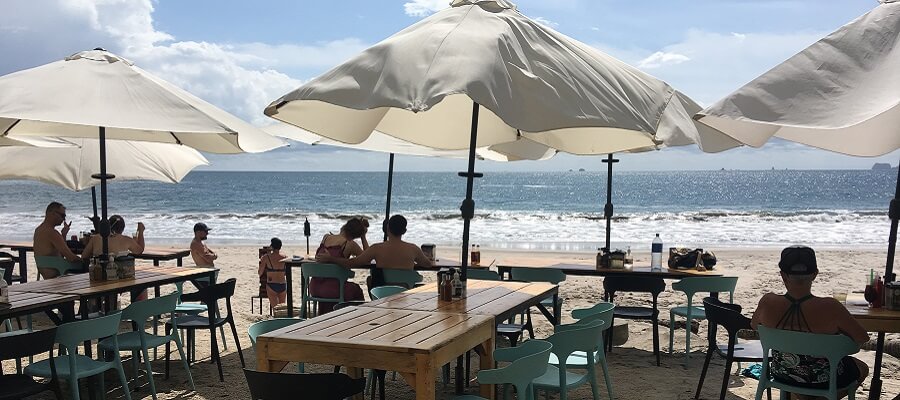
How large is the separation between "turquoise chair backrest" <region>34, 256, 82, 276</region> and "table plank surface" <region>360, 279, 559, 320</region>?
12.2 ft

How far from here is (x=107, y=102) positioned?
4613 millimetres

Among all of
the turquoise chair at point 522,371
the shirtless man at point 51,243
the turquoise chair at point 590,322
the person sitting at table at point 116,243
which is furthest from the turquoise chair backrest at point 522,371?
the shirtless man at point 51,243

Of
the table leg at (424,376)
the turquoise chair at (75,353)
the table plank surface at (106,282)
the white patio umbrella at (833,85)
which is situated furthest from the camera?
the table plank surface at (106,282)

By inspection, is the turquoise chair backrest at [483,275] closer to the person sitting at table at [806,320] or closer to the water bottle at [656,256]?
the water bottle at [656,256]

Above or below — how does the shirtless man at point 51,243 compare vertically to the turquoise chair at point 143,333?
above

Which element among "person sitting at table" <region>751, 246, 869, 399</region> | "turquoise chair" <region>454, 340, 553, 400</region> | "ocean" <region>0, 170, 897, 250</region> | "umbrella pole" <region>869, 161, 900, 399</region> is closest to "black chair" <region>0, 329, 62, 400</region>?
"turquoise chair" <region>454, 340, 553, 400</region>

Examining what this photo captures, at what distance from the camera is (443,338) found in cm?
327

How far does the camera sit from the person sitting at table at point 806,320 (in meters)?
3.77

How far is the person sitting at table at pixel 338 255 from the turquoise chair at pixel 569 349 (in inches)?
106

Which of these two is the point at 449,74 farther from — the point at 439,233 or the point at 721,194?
the point at 721,194

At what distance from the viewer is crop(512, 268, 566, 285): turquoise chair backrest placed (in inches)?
245

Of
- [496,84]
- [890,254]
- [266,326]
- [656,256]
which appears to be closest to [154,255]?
[266,326]

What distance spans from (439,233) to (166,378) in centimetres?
1879

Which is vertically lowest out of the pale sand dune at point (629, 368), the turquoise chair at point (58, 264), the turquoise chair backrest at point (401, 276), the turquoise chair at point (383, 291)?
the pale sand dune at point (629, 368)
